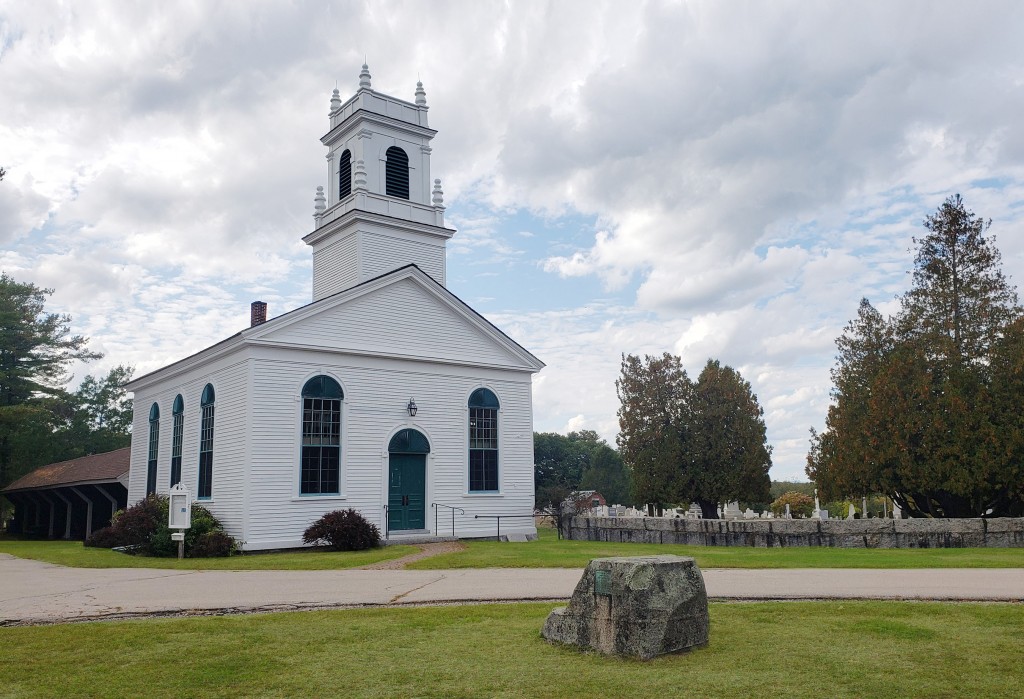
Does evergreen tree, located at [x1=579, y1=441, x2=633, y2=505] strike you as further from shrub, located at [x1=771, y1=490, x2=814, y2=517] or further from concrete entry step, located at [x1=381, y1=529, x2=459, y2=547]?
concrete entry step, located at [x1=381, y1=529, x2=459, y2=547]

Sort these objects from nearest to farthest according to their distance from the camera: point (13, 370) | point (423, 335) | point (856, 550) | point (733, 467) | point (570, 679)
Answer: point (570, 679) < point (856, 550) < point (423, 335) < point (733, 467) < point (13, 370)

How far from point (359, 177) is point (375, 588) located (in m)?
17.5

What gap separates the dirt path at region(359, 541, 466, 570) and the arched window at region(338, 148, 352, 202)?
41.0 ft

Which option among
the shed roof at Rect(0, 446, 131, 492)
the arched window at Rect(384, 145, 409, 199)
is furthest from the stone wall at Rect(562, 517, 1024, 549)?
the shed roof at Rect(0, 446, 131, 492)

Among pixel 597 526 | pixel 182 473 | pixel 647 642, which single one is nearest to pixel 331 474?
pixel 182 473

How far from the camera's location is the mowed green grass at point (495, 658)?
242 inches

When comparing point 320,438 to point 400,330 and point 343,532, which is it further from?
point 400,330

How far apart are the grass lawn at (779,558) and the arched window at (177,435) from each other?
1115 centimetres

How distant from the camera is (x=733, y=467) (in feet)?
122

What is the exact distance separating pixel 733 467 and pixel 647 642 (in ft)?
104

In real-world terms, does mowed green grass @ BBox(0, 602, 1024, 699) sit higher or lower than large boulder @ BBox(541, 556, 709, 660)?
lower

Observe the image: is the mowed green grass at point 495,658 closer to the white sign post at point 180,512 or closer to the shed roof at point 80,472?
the white sign post at point 180,512

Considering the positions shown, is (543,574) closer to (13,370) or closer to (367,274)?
(367,274)

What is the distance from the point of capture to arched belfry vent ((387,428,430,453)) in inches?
944
